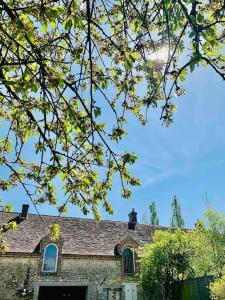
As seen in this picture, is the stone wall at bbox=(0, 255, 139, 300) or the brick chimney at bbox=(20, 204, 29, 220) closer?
the stone wall at bbox=(0, 255, 139, 300)

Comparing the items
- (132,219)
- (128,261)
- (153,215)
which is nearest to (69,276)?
(128,261)

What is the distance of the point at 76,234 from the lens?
2734 centimetres

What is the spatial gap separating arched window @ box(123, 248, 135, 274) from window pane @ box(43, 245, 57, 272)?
556 centimetres

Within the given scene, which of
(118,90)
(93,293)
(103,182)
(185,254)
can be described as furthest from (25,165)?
(93,293)

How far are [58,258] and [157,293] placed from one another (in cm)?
738

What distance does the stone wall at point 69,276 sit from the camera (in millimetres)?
21297

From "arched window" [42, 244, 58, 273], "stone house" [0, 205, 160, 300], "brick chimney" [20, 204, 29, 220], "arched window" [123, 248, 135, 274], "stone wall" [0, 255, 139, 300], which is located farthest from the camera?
"brick chimney" [20, 204, 29, 220]

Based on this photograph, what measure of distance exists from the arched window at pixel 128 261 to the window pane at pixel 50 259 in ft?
18.2

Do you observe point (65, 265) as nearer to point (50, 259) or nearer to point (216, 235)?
point (50, 259)

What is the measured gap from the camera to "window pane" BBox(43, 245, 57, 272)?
22.8 m

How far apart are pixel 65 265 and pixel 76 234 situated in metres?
4.23

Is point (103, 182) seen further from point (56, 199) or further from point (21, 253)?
point (21, 253)

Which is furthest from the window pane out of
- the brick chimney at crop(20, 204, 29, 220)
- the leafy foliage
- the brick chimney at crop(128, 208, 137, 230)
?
the brick chimney at crop(128, 208, 137, 230)

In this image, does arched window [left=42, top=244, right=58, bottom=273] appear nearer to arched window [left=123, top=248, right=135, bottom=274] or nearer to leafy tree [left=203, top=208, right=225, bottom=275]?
arched window [left=123, top=248, right=135, bottom=274]
